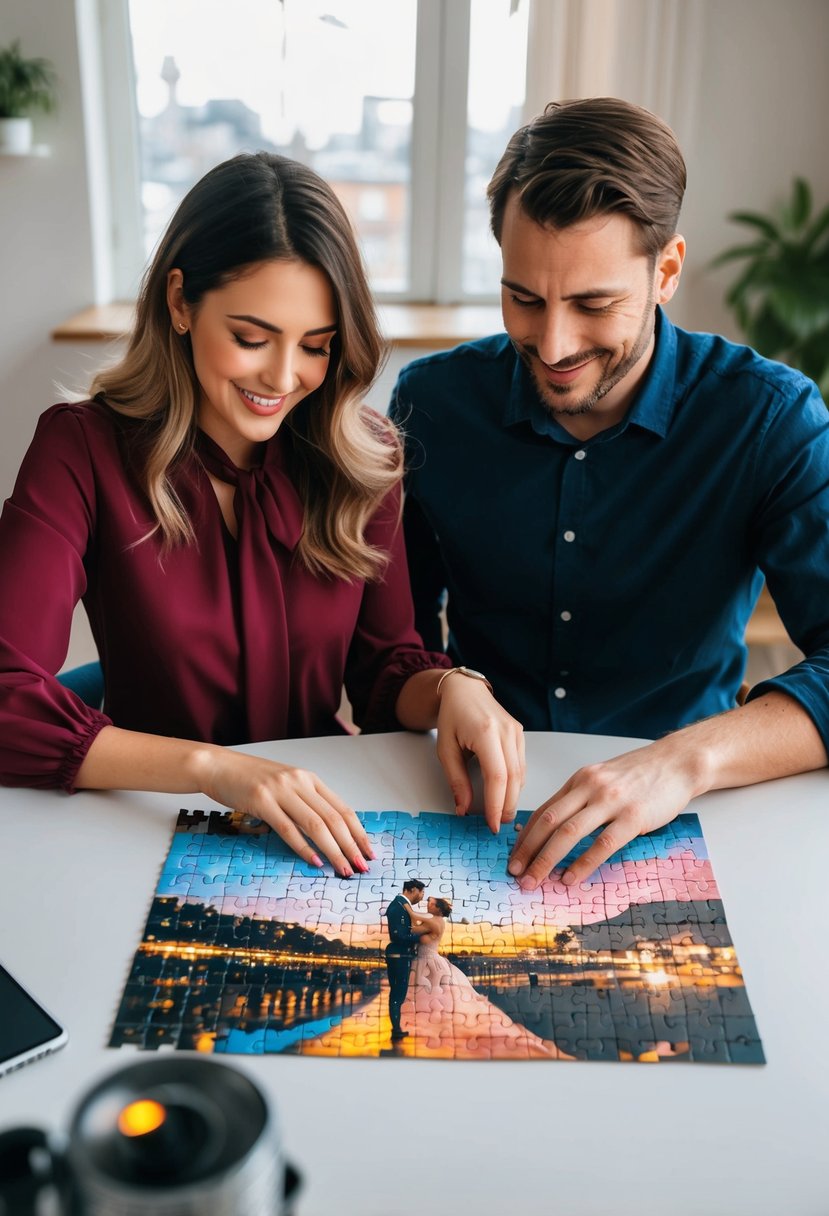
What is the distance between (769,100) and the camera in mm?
3477

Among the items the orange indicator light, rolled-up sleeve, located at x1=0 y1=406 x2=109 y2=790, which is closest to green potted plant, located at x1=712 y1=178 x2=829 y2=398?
rolled-up sleeve, located at x1=0 y1=406 x2=109 y2=790

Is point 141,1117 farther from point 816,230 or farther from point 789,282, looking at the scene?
→ point 816,230

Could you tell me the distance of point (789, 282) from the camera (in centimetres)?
351

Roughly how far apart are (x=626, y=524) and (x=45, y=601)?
94 cm

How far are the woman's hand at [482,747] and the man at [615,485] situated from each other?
0.43 ft

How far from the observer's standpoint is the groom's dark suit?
1.08 meters

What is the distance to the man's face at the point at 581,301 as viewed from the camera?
5.40 ft

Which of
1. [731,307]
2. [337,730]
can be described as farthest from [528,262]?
[731,307]

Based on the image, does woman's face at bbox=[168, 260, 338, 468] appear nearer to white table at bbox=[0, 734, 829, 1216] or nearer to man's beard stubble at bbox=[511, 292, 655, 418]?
man's beard stubble at bbox=[511, 292, 655, 418]

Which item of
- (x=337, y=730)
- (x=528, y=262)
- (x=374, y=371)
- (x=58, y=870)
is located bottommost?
(x=337, y=730)

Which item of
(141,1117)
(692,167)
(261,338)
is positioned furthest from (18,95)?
(141,1117)

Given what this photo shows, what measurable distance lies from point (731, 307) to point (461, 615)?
6.68 feet

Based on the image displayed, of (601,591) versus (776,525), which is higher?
(776,525)

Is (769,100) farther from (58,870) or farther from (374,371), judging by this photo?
(58,870)
